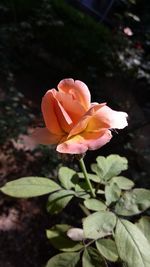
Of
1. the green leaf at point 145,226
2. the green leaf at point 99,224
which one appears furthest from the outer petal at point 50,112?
the green leaf at point 145,226

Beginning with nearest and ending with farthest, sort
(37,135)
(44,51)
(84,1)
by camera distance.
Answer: (37,135) < (44,51) < (84,1)

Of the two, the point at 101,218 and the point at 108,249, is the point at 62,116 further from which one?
the point at 108,249

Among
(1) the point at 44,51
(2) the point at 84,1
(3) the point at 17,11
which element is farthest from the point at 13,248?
(2) the point at 84,1

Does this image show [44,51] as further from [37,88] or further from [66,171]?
[66,171]

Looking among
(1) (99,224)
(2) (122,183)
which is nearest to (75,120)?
(1) (99,224)

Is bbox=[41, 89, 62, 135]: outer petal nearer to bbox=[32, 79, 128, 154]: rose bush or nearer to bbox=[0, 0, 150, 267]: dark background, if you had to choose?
bbox=[32, 79, 128, 154]: rose bush
